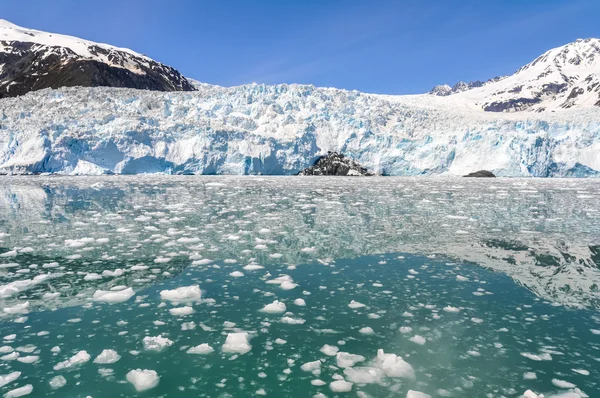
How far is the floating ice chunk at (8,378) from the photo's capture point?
2.54 m

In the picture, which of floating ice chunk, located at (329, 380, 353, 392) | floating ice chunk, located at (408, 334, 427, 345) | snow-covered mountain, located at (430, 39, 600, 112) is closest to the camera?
floating ice chunk, located at (329, 380, 353, 392)

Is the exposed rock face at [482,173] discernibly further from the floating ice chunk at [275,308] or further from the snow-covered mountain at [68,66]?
the snow-covered mountain at [68,66]

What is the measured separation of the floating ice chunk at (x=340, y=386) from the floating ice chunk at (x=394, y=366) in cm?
33

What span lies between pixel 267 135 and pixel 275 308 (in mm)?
30549

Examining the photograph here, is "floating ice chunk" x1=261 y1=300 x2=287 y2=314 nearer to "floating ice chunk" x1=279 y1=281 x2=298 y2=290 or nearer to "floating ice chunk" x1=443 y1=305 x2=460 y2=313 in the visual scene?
"floating ice chunk" x1=279 y1=281 x2=298 y2=290

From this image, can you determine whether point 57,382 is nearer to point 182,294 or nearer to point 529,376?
point 182,294

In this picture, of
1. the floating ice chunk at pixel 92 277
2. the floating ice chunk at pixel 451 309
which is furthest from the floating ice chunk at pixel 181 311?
the floating ice chunk at pixel 451 309

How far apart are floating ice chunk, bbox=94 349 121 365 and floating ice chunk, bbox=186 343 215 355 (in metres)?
0.52

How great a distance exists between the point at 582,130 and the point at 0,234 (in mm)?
38139

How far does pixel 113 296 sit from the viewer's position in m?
4.13

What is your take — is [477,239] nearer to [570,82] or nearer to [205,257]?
[205,257]

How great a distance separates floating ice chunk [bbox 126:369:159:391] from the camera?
2537 millimetres

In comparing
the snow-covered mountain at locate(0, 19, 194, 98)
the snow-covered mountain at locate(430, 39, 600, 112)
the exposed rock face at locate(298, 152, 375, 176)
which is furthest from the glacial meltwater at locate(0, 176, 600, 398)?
the snow-covered mountain at locate(430, 39, 600, 112)

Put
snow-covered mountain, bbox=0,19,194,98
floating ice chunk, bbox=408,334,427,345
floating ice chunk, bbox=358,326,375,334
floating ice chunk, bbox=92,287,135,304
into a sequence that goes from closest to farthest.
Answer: floating ice chunk, bbox=408,334,427,345 < floating ice chunk, bbox=358,326,375,334 < floating ice chunk, bbox=92,287,135,304 < snow-covered mountain, bbox=0,19,194,98
